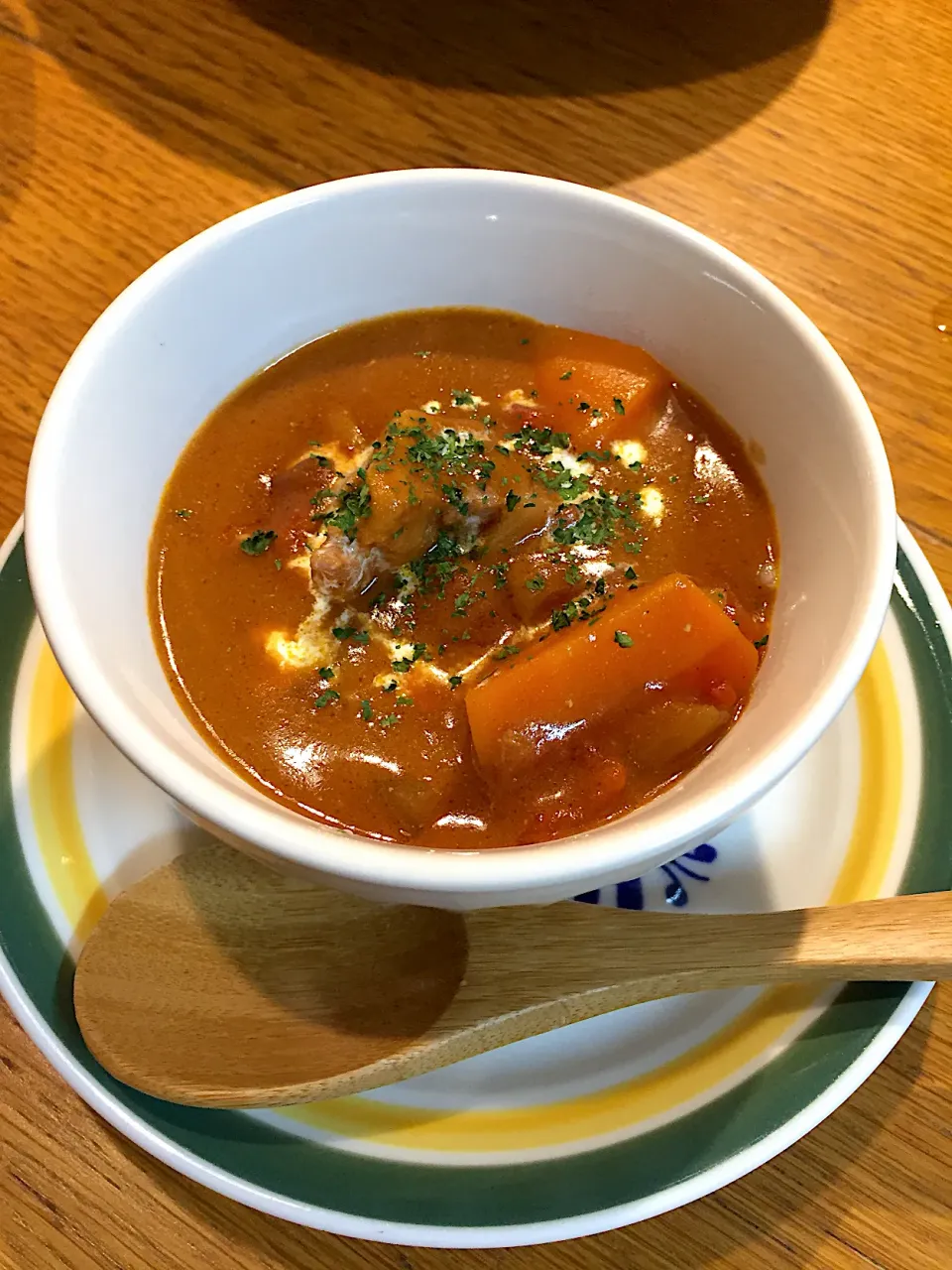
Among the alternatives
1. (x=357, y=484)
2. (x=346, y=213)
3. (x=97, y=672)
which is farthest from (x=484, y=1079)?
(x=346, y=213)

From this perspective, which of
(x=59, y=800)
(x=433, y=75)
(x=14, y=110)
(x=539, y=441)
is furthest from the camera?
(x=433, y=75)

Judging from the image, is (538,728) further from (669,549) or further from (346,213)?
(346,213)

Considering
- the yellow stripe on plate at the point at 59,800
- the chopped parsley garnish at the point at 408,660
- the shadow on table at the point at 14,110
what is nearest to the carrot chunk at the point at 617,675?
the chopped parsley garnish at the point at 408,660

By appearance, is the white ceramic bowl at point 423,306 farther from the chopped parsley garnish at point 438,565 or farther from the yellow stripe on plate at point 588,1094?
the chopped parsley garnish at point 438,565

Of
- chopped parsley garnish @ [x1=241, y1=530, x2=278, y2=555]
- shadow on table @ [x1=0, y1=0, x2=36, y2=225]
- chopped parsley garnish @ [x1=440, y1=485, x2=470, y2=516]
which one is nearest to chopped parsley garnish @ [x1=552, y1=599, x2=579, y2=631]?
chopped parsley garnish @ [x1=440, y1=485, x2=470, y2=516]

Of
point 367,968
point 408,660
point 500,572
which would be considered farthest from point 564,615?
point 367,968

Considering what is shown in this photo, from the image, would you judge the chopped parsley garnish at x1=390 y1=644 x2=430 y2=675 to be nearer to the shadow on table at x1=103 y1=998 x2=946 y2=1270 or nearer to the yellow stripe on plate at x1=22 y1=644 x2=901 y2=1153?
the yellow stripe on plate at x1=22 y1=644 x2=901 y2=1153

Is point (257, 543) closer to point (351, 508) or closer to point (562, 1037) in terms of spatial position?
point (351, 508)
